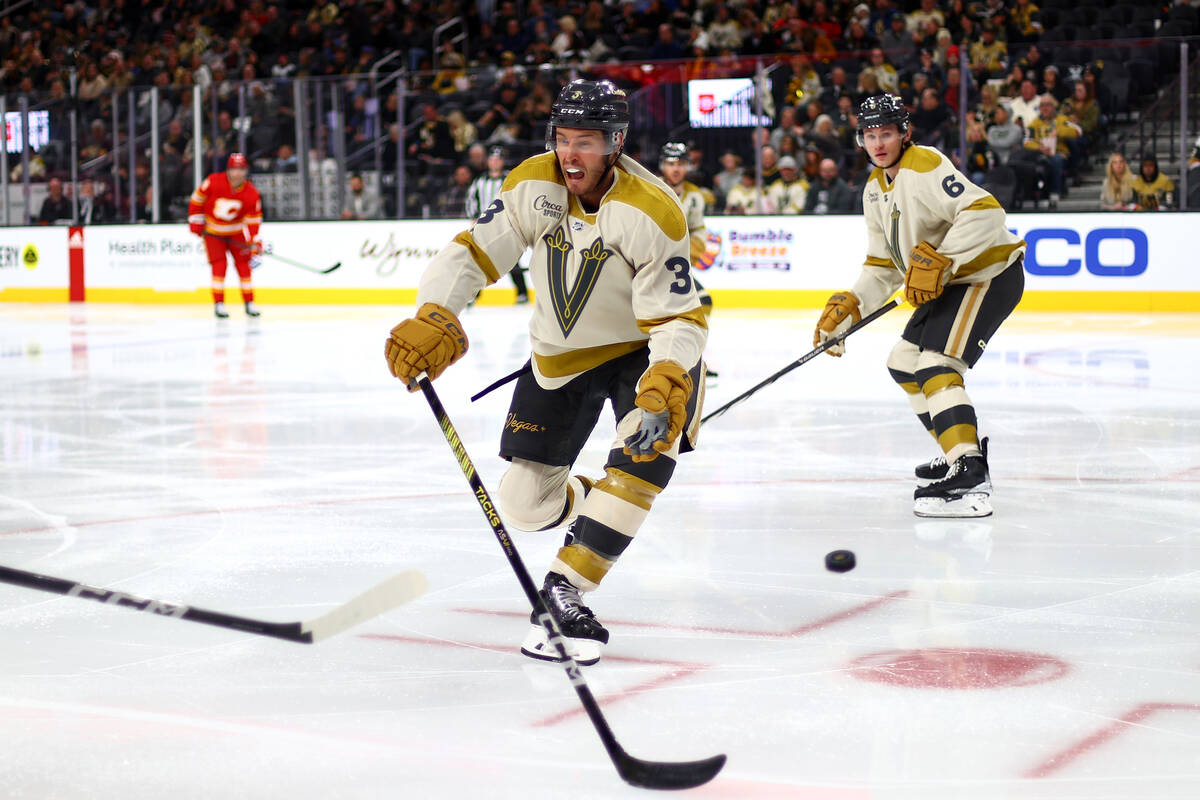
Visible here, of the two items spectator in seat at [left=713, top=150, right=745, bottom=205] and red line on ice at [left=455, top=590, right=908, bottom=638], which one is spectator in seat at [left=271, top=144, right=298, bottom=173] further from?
red line on ice at [left=455, top=590, right=908, bottom=638]

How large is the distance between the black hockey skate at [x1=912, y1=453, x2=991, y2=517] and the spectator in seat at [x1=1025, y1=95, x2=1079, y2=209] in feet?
24.1

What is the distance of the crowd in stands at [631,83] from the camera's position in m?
10.8

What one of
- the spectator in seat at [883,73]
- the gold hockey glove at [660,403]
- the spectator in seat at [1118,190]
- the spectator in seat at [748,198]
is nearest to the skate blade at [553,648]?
the gold hockey glove at [660,403]

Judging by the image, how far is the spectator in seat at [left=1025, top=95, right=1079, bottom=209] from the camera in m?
10.6

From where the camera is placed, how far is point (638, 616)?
9.04ft

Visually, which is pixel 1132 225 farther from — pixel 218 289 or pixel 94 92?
pixel 94 92

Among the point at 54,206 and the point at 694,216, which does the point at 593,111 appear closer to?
the point at 694,216

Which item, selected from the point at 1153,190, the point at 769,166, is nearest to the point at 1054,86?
the point at 1153,190

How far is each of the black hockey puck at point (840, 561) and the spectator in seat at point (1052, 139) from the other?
26.7 feet

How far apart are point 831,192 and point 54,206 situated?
7.54m

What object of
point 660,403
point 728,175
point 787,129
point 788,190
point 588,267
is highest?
point 787,129

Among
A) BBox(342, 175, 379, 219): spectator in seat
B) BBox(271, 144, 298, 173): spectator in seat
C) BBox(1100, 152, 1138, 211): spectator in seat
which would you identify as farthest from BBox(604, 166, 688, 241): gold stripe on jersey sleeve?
BBox(271, 144, 298, 173): spectator in seat

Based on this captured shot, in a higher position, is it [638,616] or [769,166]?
[769,166]

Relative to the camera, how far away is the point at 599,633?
2.47 meters
